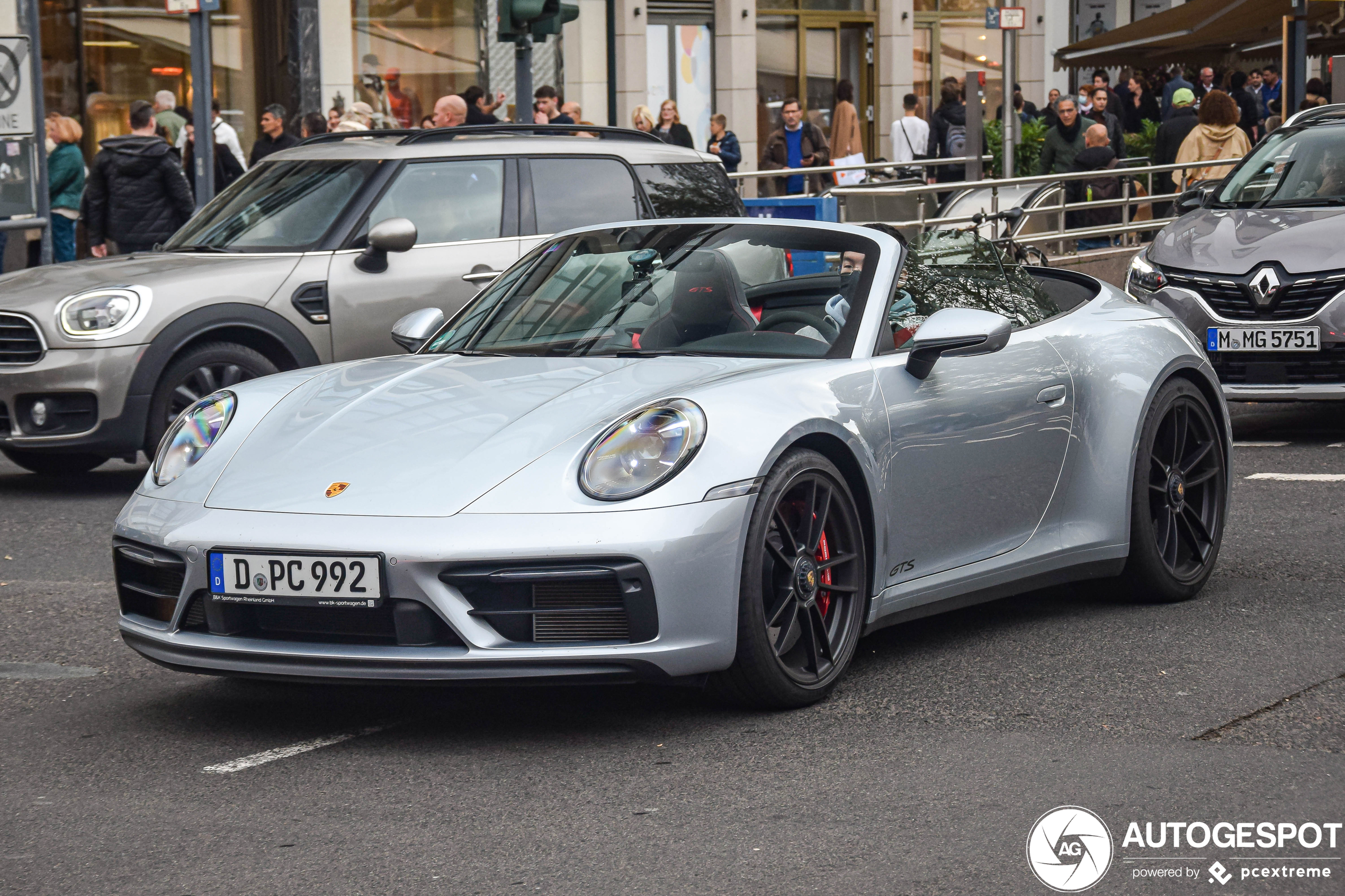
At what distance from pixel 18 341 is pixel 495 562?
5262mm

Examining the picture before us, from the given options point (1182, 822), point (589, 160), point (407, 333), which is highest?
point (589, 160)

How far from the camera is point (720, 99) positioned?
29609 millimetres

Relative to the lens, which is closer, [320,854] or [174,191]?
[320,854]

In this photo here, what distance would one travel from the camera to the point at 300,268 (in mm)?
9430

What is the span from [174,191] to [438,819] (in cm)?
997

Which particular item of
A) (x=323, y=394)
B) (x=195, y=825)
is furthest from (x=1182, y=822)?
(x=323, y=394)

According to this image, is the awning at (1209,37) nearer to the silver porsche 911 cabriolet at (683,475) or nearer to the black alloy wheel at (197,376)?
the black alloy wheel at (197,376)

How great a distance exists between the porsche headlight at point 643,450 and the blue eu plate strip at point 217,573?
87 centimetres

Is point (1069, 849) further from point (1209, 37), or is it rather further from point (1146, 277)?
point (1209, 37)

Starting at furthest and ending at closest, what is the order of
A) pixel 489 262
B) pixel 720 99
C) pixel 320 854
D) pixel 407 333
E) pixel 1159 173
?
pixel 720 99 < pixel 1159 173 < pixel 489 262 < pixel 407 333 < pixel 320 854

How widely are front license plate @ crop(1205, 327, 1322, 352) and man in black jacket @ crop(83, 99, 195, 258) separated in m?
6.92

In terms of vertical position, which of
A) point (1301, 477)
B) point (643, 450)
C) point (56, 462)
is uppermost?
point (643, 450)

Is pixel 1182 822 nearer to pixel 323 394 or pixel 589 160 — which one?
pixel 323 394

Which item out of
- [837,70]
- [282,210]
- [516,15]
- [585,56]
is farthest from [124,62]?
[837,70]
